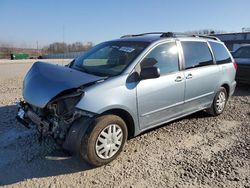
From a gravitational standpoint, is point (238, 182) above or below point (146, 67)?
below

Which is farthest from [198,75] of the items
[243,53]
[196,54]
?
[243,53]

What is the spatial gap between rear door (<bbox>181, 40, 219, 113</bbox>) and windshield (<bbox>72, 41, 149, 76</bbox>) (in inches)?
40.9

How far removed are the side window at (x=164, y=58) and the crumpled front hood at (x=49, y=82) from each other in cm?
96

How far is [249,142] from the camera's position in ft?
14.4

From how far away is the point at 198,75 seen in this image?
4836 millimetres

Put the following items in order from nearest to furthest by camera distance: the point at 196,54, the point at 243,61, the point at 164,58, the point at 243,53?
the point at 164,58, the point at 196,54, the point at 243,61, the point at 243,53

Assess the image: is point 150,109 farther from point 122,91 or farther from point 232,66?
point 232,66

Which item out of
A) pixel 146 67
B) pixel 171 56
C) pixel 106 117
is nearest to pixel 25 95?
pixel 106 117

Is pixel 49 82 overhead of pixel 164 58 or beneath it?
beneath

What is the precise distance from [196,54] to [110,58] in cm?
176

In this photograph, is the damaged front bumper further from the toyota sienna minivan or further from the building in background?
the building in background

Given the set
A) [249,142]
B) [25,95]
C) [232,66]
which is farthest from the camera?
[232,66]

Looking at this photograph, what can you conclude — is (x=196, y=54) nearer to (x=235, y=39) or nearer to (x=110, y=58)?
(x=110, y=58)

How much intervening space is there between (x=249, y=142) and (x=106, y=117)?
8.63ft
